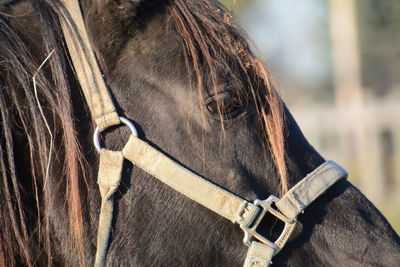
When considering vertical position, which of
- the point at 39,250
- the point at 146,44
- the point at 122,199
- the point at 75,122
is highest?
the point at 146,44

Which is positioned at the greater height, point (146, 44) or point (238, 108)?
point (146, 44)

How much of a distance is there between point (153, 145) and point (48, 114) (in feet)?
1.35

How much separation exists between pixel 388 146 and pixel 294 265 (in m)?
9.68

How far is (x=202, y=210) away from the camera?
1.73 metres

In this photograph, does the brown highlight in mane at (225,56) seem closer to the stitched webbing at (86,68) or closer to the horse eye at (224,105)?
the horse eye at (224,105)

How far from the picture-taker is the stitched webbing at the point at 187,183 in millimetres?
1706

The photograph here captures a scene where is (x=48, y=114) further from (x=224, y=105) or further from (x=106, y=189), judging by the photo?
(x=224, y=105)

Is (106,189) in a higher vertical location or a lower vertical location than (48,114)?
lower

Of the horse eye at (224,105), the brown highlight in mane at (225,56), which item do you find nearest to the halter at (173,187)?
the brown highlight in mane at (225,56)

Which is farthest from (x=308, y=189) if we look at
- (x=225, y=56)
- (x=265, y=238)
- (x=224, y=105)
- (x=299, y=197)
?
(x=225, y=56)

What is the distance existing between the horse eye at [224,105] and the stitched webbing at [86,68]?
0.34 metres

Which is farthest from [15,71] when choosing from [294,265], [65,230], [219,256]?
[294,265]

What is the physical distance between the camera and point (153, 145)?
174 cm

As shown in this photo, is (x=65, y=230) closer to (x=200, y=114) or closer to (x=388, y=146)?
(x=200, y=114)
